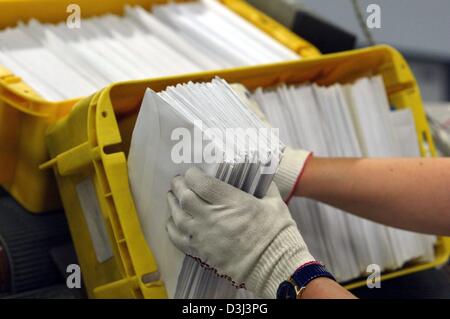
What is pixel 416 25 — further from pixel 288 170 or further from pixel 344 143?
pixel 288 170

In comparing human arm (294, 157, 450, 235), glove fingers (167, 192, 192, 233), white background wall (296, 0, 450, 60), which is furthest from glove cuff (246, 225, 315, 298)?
white background wall (296, 0, 450, 60)

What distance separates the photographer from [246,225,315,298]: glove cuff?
82 centimetres

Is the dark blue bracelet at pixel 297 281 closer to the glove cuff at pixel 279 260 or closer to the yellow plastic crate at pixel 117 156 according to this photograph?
the glove cuff at pixel 279 260

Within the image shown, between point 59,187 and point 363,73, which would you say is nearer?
point 59,187

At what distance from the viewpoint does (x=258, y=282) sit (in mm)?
836

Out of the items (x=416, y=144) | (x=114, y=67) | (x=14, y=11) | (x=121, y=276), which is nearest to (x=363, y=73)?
(x=416, y=144)

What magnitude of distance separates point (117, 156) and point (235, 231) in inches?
8.1

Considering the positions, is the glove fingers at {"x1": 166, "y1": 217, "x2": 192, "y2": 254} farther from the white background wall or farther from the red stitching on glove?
the white background wall

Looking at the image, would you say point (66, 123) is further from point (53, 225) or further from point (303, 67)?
point (303, 67)

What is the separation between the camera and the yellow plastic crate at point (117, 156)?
2.91 ft

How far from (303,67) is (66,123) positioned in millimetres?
397

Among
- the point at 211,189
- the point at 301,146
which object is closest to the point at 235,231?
the point at 211,189

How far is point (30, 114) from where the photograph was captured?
995 mm

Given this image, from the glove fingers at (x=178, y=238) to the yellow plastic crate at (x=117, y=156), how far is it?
7cm
